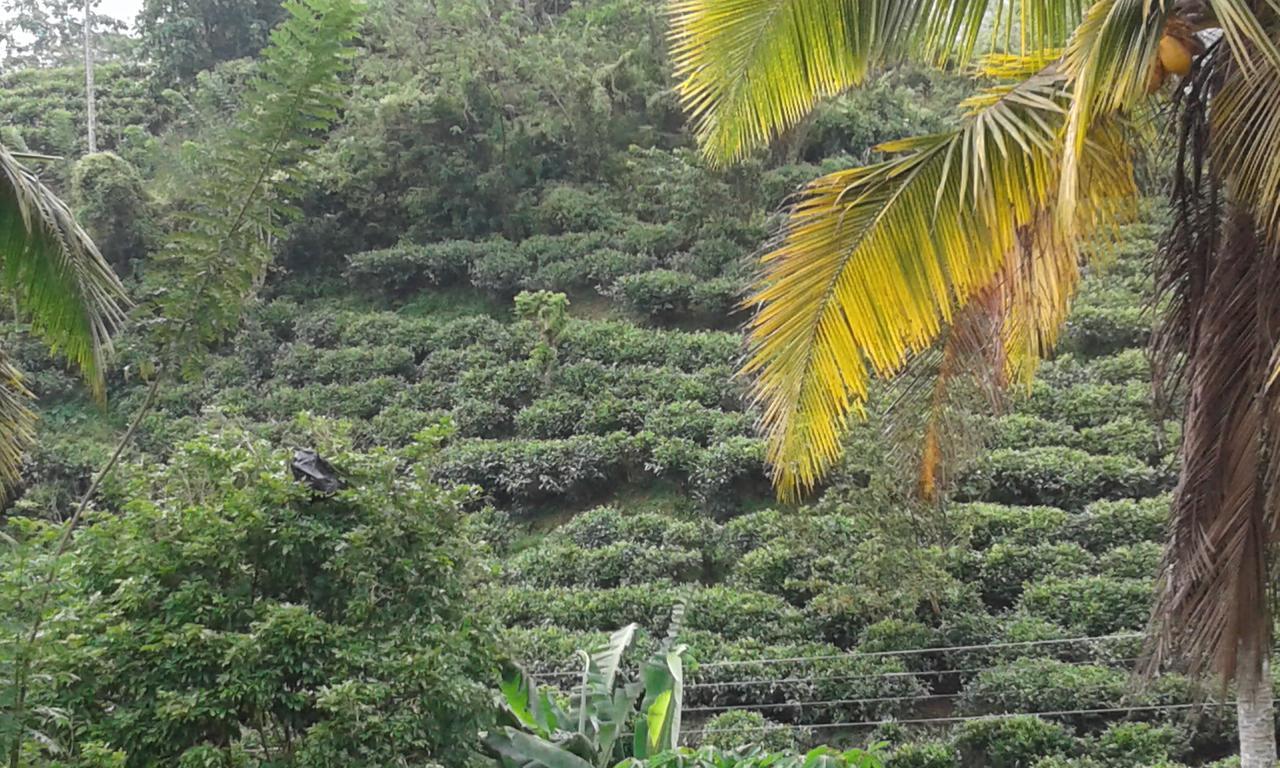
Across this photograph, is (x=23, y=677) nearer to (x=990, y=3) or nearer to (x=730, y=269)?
(x=990, y=3)

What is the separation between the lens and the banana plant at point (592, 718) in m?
3.95

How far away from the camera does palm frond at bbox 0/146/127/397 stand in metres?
4.31

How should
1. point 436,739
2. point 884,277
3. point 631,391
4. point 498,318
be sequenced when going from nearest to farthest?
point 884,277 < point 436,739 < point 631,391 < point 498,318

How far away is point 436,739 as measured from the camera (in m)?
3.49

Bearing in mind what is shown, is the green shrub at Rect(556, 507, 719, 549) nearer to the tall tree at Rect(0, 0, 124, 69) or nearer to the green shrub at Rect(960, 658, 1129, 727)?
the green shrub at Rect(960, 658, 1129, 727)

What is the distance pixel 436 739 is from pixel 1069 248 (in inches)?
109

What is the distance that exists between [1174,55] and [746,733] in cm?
552

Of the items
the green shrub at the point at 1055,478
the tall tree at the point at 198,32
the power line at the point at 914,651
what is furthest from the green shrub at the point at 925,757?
the tall tree at the point at 198,32

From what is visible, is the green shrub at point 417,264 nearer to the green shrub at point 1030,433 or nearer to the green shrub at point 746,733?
the green shrub at point 1030,433

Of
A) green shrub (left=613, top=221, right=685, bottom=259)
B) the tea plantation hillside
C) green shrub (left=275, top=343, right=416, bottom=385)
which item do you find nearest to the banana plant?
the tea plantation hillside

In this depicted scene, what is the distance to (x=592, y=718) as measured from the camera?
175 inches

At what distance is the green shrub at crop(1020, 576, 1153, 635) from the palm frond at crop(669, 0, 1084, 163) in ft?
20.5

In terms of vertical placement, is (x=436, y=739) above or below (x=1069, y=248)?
below

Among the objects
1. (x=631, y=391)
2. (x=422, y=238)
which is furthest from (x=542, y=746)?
(x=422, y=238)
